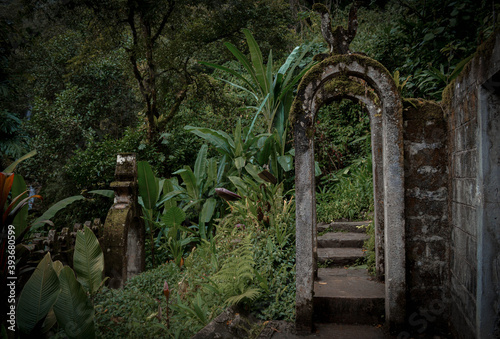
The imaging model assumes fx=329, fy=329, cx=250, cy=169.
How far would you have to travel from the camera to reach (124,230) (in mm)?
4656

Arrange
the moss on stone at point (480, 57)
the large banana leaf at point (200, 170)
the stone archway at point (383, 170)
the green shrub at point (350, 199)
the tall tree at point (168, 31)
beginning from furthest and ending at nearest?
1. the tall tree at point (168, 31)
2. the large banana leaf at point (200, 170)
3. the green shrub at point (350, 199)
4. the stone archway at point (383, 170)
5. the moss on stone at point (480, 57)

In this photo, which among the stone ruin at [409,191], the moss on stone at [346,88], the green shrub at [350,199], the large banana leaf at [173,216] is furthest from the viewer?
the green shrub at [350,199]

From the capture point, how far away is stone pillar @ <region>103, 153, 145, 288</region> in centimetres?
455

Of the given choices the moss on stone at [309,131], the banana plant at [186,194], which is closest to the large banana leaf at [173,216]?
the banana plant at [186,194]

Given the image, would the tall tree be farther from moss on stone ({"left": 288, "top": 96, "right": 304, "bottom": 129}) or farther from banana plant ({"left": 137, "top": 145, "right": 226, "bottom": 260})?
moss on stone ({"left": 288, "top": 96, "right": 304, "bottom": 129})

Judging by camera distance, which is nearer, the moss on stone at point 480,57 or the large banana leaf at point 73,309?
the moss on stone at point 480,57

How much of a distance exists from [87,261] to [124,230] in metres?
1.50

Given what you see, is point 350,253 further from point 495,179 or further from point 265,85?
point 265,85

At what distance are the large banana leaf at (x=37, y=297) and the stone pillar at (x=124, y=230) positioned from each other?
2.19m

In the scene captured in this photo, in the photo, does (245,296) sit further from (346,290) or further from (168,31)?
(168,31)

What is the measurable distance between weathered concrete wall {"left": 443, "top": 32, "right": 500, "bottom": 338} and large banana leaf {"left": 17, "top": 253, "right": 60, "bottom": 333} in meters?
2.92

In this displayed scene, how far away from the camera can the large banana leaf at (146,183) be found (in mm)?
5281

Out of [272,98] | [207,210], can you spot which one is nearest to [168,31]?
[272,98]

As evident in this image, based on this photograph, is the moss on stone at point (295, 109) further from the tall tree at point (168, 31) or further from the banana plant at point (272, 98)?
the tall tree at point (168, 31)
